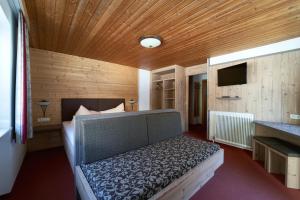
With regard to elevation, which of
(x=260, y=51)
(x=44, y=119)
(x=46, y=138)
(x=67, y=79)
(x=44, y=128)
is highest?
(x=260, y=51)

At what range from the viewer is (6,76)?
181 cm

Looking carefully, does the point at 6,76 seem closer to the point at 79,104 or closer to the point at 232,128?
the point at 79,104

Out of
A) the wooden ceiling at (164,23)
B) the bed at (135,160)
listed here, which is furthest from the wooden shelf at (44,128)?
the bed at (135,160)

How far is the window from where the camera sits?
1.79 metres

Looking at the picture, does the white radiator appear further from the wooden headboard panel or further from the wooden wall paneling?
the wooden headboard panel

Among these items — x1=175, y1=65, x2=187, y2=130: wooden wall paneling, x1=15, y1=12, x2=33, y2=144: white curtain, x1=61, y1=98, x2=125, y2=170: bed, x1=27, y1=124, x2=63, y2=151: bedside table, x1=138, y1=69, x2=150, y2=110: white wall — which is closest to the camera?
x1=15, y1=12, x2=33, y2=144: white curtain

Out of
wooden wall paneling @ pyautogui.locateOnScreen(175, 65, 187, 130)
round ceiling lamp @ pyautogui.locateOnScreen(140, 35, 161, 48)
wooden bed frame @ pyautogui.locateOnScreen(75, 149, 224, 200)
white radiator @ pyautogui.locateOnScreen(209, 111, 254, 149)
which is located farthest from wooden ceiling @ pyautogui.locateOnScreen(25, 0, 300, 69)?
wooden bed frame @ pyautogui.locateOnScreen(75, 149, 224, 200)

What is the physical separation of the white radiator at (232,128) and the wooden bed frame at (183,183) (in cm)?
164

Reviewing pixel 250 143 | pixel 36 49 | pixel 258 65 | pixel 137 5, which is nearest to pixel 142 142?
pixel 137 5

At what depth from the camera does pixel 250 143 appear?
10.2 ft

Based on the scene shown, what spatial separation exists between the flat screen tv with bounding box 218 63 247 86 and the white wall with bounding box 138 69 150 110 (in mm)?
2753

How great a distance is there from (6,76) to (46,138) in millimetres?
2081

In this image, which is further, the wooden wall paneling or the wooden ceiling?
the wooden wall paneling

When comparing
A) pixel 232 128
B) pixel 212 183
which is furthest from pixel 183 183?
pixel 232 128
